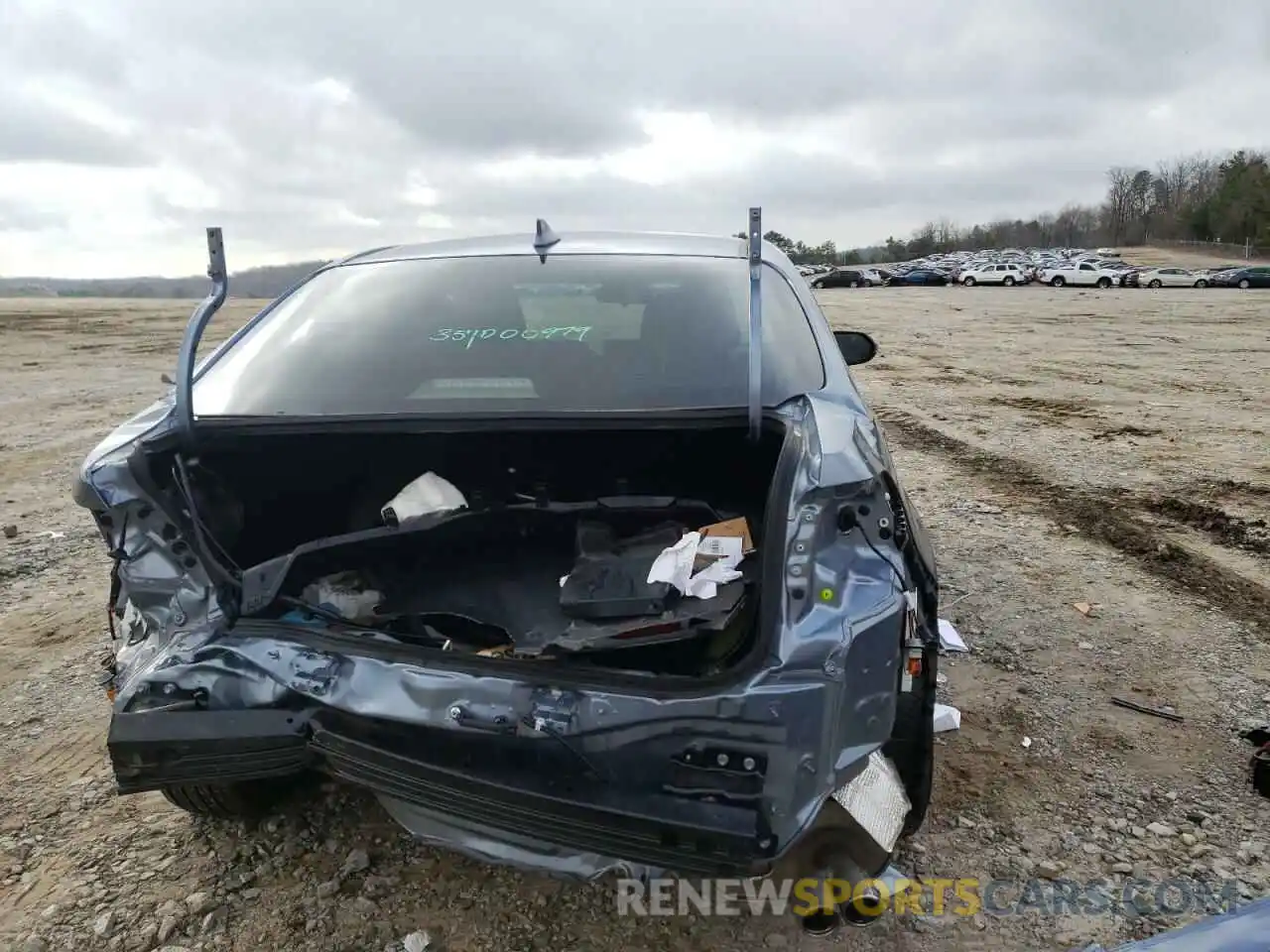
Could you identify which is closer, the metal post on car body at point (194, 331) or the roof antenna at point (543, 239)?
the metal post on car body at point (194, 331)

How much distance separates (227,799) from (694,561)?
4.62 feet

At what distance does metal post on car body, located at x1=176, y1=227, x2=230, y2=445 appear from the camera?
2211 mm

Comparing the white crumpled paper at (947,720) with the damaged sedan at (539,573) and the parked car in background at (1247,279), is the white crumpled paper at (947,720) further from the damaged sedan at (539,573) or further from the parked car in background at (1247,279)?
the parked car in background at (1247,279)

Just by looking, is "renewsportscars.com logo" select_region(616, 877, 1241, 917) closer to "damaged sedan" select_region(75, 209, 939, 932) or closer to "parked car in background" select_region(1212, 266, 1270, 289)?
"damaged sedan" select_region(75, 209, 939, 932)

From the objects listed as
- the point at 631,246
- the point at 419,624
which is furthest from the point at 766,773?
the point at 631,246

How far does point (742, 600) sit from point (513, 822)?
2.31ft

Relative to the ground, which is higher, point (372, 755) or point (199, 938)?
point (372, 755)

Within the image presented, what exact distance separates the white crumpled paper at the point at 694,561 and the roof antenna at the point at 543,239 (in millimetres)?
1271

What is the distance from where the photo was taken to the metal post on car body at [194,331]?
2.21 metres

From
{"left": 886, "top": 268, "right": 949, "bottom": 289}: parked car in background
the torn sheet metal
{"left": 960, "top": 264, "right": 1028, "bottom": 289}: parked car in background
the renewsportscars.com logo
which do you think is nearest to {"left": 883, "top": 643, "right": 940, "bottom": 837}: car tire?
the renewsportscars.com logo

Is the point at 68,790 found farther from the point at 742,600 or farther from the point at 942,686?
the point at 942,686

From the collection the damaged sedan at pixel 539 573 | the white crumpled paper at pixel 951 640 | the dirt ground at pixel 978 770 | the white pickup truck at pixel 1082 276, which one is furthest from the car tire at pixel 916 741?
the white pickup truck at pixel 1082 276

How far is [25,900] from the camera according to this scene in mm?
2268

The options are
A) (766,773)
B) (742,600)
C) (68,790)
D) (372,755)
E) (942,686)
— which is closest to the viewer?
(766,773)
